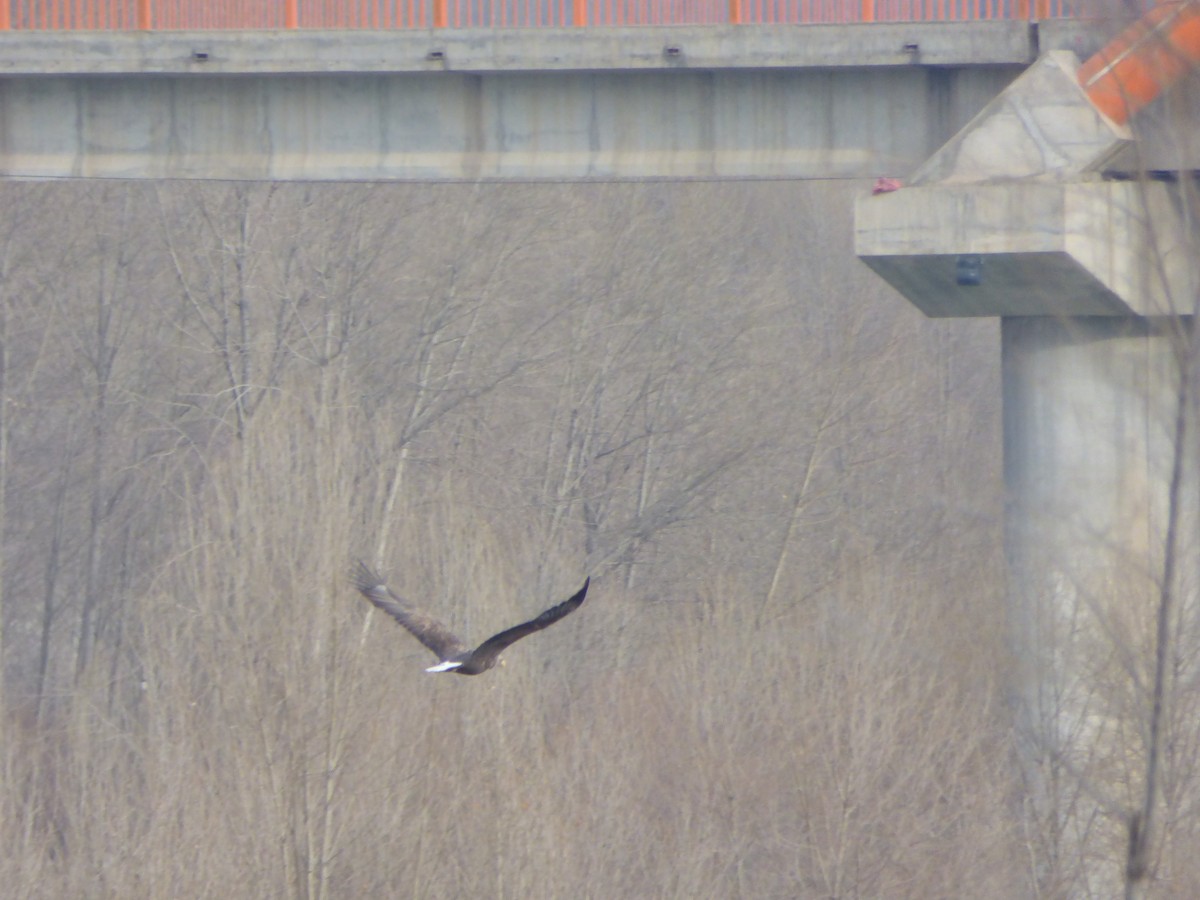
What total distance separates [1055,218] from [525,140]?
2.86m

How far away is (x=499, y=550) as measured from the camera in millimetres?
17812

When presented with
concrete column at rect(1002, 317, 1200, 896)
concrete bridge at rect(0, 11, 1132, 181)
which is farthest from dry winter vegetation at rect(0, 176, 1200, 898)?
concrete bridge at rect(0, 11, 1132, 181)

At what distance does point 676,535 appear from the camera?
2244 centimetres

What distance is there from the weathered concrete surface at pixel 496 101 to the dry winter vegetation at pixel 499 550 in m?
4.24

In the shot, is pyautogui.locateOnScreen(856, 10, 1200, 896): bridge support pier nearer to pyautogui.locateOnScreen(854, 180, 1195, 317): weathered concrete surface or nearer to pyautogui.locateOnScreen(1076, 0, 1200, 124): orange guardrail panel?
pyautogui.locateOnScreen(854, 180, 1195, 317): weathered concrete surface

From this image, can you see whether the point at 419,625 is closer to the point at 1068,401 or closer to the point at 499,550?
the point at 1068,401

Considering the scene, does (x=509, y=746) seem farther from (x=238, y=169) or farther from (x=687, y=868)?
(x=238, y=169)

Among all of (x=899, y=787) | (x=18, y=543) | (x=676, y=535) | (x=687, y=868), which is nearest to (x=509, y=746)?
(x=687, y=868)

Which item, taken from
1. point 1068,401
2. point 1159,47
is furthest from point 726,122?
point 1159,47

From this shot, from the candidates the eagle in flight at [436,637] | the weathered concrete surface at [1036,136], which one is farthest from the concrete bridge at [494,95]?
the eagle in flight at [436,637]

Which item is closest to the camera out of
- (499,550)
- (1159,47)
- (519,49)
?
(1159,47)

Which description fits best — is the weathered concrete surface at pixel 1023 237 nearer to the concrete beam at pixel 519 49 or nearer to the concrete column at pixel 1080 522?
the concrete column at pixel 1080 522

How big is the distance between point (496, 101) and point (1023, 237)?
2923 millimetres

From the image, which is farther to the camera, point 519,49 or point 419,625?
point 519,49
